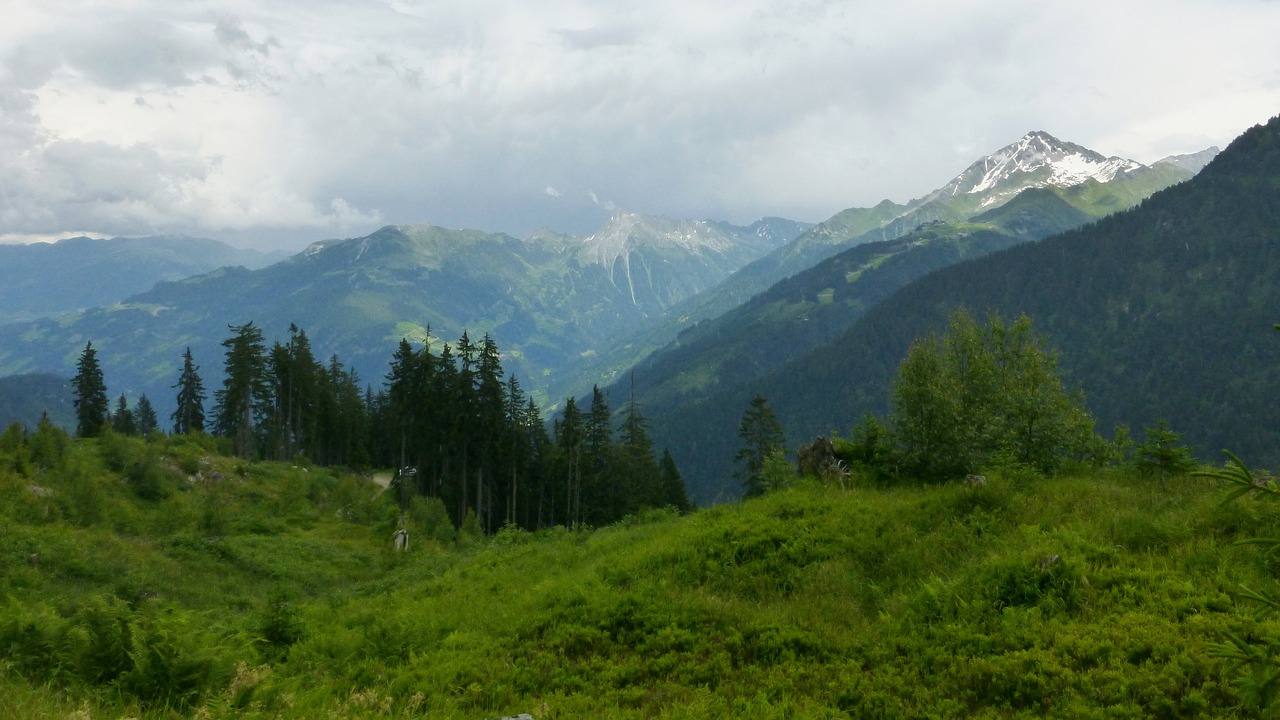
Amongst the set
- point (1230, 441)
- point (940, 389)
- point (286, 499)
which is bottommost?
point (1230, 441)

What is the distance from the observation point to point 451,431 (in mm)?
54594

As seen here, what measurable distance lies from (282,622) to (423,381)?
44.7m

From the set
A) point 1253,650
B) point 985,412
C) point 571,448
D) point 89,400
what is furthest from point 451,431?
point 1253,650

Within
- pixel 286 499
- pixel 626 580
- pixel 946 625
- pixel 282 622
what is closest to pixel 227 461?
pixel 286 499

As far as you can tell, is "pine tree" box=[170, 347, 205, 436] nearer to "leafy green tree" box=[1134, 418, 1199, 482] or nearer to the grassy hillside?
the grassy hillside

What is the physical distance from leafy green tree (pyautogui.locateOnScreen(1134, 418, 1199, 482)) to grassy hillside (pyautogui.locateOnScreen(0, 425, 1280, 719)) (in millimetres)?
570

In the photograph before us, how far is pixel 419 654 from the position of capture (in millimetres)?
11289

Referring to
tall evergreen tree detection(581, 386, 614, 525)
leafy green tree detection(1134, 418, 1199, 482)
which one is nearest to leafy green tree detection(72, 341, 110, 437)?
tall evergreen tree detection(581, 386, 614, 525)

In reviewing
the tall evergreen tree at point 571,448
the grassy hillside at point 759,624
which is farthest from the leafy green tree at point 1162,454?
the tall evergreen tree at point 571,448

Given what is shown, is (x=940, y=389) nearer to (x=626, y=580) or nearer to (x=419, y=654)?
(x=626, y=580)

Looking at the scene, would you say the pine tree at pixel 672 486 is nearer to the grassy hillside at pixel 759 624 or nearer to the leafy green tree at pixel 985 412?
the leafy green tree at pixel 985 412

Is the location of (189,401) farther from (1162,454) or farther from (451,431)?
(1162,454)

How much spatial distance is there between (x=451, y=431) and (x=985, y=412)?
143 feet

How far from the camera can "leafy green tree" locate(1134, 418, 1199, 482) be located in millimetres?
15188
